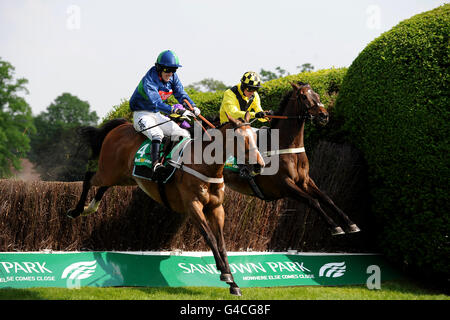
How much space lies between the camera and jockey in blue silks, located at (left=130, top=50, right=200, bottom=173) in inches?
253

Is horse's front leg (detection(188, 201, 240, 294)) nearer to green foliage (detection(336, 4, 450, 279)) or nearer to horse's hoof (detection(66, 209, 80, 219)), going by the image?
horse's hoof (detection(66, 209, 80, 219))

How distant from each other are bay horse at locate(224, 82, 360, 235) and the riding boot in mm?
1546

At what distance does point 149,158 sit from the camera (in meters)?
6.47

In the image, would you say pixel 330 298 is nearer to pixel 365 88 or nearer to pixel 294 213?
pixel 294 213

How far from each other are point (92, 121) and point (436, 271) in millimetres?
57120

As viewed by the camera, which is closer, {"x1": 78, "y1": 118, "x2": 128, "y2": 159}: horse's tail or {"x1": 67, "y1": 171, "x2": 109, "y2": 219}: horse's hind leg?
{"x1": 67, "y1": 171, "x2": 109, "y2": 219}: horse's hind leg

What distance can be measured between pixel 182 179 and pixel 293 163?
6.33 ft

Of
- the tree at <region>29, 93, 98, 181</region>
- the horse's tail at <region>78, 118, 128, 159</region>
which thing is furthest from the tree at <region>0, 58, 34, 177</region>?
the horse's tail at <region>78, 118, 128, 159</region>

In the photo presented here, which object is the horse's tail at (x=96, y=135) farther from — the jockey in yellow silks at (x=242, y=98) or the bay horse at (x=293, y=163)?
the bay horse at (x=293, y=163)

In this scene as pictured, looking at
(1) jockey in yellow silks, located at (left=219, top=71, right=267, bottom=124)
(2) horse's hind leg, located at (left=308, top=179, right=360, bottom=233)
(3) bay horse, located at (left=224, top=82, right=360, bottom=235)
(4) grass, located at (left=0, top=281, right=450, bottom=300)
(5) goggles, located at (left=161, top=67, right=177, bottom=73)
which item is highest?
(5) goggles, located at (left=161, top=67, right=177, bottom=73)

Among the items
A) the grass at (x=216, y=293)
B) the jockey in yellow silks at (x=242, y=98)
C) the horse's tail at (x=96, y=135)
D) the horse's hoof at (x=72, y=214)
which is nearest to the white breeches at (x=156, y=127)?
the jockey in yellow silks at (x=242, y=98)

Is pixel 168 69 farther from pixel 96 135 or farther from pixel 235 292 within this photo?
pixel 235 292

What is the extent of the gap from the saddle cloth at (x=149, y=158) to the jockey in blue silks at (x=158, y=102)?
0.38 ft

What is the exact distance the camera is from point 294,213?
8250 mm
